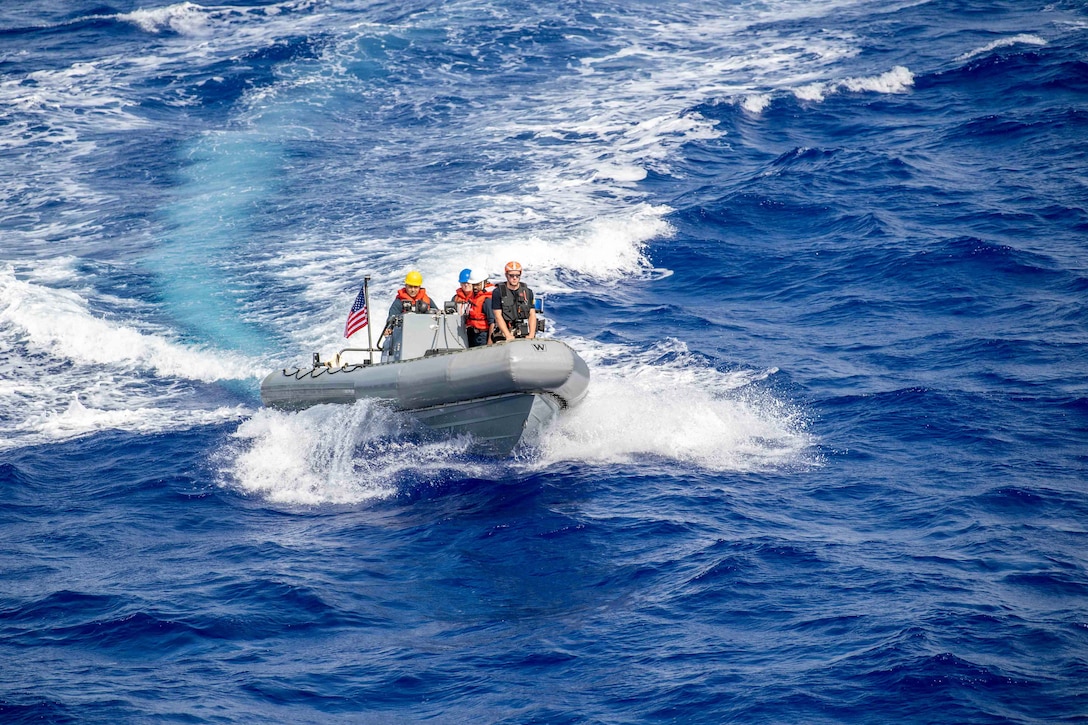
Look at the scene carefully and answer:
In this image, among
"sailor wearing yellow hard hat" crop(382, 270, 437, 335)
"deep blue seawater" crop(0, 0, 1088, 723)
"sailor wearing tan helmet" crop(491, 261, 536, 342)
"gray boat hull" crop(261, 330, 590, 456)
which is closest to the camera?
"deep blue seawater" crop(0, 0, 1088, 723)

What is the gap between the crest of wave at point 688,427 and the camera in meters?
14.1

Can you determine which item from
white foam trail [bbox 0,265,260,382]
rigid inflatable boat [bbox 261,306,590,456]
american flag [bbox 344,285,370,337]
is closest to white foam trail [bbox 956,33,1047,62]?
rigid inflatable boat [bbox 261,306,590,456]

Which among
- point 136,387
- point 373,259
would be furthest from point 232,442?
point 373,259

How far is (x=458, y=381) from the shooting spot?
1356 cm

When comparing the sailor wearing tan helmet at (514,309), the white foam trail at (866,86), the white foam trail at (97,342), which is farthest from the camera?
the white foam trail at (866,86)

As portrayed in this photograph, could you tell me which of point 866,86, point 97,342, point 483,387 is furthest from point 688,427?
point 866,86

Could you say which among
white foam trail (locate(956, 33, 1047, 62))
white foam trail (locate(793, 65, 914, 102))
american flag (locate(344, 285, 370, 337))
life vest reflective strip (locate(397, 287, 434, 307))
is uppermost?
white foam trail (locate(956, 33, 1047, 62))

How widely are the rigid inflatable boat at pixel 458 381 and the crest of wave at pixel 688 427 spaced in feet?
1.95

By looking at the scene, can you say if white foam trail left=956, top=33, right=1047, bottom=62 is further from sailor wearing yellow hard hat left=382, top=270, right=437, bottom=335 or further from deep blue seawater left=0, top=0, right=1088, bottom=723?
sailor wearing yellow hard hat left=382, top=270, right=437, bottom=335

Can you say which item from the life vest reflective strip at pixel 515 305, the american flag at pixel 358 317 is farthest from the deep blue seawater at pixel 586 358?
the life vest reflective strip at pixel 515 305

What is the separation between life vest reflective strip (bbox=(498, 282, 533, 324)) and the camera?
14219 millimetres

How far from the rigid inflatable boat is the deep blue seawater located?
340 millimetres

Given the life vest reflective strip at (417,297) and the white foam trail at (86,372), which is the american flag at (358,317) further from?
the white foam trail at (86,372)

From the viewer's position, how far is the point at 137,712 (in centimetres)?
899
